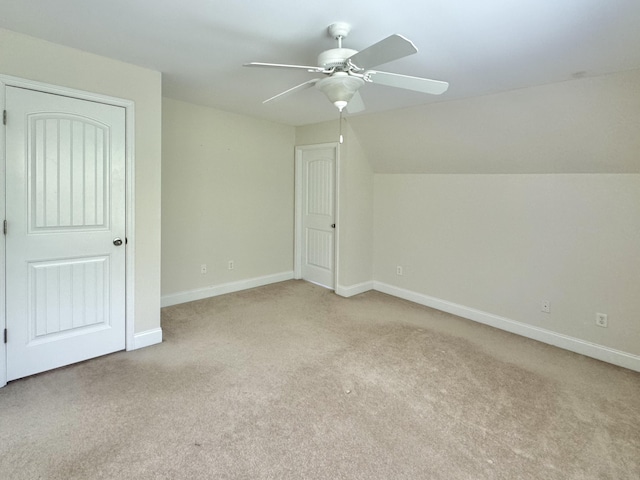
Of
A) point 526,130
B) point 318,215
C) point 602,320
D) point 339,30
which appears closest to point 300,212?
point 318,215

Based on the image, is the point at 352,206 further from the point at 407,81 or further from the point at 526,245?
the point at 407,81

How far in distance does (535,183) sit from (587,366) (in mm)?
1633

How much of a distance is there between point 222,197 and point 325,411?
297cm

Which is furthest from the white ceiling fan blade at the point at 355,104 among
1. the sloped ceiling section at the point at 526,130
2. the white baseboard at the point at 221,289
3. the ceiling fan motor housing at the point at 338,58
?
the white baseboard at the point at 221,289

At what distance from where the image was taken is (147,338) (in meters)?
2.96

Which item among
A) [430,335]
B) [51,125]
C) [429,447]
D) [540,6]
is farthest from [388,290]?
[51,125]

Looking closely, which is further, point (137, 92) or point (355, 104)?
point (137, 92)

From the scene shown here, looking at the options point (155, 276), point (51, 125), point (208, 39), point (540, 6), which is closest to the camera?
point (540, 6)

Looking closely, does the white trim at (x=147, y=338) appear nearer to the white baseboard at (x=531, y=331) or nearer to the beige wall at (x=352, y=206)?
the beige wall at (x=352, y=206)

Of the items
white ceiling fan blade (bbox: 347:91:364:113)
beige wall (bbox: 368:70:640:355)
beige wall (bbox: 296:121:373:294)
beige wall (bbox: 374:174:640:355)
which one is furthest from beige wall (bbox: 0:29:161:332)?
beige wall (bbox: 374:174:640:355)

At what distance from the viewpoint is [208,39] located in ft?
7.20

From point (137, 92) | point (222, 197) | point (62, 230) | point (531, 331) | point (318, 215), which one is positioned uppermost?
point (137, 92)

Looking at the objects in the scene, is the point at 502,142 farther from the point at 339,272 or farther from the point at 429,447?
the point at 429,447

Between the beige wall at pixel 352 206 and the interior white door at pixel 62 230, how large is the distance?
248 centimetres
